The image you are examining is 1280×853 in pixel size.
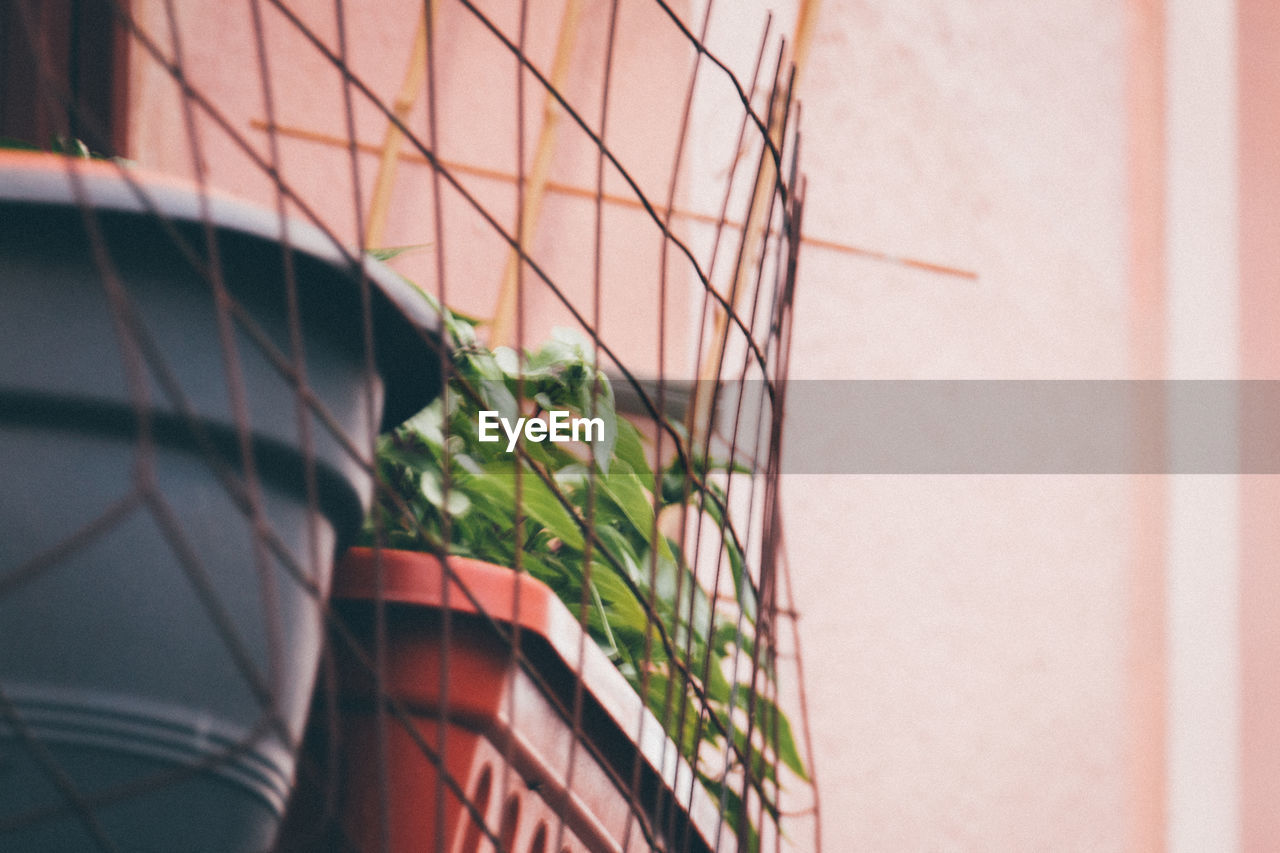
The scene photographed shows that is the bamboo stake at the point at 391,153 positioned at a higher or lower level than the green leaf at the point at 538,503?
higher

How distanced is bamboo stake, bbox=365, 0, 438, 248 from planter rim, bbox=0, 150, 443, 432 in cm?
88

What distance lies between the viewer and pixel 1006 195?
178 cm

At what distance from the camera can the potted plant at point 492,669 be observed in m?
0.44

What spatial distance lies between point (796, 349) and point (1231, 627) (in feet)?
2.87

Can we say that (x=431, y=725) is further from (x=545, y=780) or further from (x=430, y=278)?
(x=430, y=278)

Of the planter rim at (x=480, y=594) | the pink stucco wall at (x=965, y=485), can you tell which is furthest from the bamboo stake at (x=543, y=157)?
the planter rim at (x=480, y=594)

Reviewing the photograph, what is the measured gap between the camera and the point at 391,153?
4.05 ft

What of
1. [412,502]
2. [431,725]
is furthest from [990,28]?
[431,725]

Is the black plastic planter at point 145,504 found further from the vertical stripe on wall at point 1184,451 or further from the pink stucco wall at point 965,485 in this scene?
the vertical stripe on wall at point 1184,451

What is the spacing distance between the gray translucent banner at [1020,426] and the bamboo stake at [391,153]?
48 centimetres

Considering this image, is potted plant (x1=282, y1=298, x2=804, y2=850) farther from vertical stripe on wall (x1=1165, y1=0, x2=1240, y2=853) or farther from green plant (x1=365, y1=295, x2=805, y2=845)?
vertical stripe on wall (x1=1165, y1=0, x2=1240, y2=853)

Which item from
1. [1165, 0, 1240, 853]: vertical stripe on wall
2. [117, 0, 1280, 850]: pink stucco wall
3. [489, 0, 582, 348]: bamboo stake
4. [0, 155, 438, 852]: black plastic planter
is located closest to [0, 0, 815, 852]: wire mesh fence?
[0, 155, 438, 852]: black plastic planter

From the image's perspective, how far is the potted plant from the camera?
44cm

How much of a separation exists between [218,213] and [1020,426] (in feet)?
5.22
